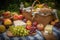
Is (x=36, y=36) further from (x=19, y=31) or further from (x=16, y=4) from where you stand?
(x=16, y=4)

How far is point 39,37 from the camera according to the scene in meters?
2.12

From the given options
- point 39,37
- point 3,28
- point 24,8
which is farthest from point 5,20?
point 39,37

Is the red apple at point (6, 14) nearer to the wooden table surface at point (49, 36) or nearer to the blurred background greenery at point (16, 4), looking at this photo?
the blurred background greenery at point (16, 4)

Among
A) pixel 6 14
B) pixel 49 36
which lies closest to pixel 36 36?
pixel 49 36

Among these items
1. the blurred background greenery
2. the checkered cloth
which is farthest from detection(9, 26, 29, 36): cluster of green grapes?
the blurred background greenery

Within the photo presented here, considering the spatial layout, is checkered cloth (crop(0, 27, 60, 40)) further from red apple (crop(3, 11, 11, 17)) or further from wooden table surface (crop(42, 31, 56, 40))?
red apple (crop(3, 11, 11, 17))

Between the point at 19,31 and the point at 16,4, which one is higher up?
the point at 16,4

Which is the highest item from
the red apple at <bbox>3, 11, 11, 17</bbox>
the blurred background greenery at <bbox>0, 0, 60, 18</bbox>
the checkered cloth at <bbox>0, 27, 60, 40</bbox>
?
the blurred background greenery at <bbox>0, 0, 60, 18</bbox>

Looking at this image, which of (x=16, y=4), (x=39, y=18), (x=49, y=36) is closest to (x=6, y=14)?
(x=16, y=4)

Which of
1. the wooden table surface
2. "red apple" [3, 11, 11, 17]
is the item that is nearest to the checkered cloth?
the wooden table surface

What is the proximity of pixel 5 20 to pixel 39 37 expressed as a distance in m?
0.34

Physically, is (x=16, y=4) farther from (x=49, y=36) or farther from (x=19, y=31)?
(x=49, y=36)

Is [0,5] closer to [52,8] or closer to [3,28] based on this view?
[3,28]

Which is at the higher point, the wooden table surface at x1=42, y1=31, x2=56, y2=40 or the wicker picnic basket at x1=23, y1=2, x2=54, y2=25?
the wicker picnic basket at x1=23, y1=2, x2=54, y2=25
